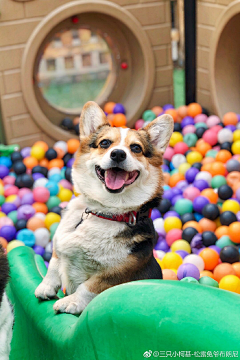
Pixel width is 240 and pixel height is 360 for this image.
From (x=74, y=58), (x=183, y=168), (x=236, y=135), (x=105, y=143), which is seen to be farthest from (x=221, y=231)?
(x=74, y=58)

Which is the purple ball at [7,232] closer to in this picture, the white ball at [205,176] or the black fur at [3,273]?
the white ball at [205,176]

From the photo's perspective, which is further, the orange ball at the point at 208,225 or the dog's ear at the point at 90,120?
the orange ball at the point at 208,225

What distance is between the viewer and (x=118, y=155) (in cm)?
215

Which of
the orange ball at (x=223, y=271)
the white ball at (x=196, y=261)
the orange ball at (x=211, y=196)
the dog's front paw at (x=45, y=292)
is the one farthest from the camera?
the orange ball at (x=211, y=196)

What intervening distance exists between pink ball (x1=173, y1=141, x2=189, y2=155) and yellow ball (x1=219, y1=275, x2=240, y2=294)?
205cm

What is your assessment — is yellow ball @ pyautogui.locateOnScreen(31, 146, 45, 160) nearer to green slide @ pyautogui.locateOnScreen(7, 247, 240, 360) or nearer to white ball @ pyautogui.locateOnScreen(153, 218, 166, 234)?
white ball @ pyautogui.locateOnScreen(153, 218, 166, 234)

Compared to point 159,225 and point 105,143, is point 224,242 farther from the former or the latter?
point 105,143

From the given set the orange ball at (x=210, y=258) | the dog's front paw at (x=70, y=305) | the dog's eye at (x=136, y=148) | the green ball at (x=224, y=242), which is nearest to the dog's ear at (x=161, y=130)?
the dog's eye at (x=136, y=148)

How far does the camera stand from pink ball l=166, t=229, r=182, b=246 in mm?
3703

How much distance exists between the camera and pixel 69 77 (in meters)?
6.25

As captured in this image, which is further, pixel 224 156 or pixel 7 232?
pixel 224 156

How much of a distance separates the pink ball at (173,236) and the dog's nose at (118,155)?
1.70 m

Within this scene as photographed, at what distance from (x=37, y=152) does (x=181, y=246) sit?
7.00 feet

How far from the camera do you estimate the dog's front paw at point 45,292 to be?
2117 millimetres
